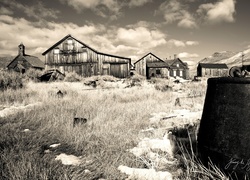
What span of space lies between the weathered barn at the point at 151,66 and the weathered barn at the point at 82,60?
14.0 m

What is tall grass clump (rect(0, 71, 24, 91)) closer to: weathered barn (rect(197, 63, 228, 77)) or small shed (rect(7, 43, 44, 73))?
small shed (rect(7, 43, 44, 73))

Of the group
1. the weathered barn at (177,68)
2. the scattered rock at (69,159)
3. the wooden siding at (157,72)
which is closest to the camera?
the scattered rock at (69,159)

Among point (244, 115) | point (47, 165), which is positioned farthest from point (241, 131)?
point (47, 165)

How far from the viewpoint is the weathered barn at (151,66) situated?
38.3m

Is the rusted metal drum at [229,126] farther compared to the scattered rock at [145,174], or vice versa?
the scattered rock at [145,174]

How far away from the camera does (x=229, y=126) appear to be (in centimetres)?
168

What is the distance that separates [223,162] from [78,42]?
2577 centimetres

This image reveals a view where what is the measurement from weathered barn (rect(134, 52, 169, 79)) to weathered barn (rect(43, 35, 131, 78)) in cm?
1399

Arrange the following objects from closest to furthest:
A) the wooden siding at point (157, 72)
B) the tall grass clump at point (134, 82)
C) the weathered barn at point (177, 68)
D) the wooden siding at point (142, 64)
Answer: the tall grass clump at point (134, 82) < the wooden siding at point (157, 72) < the wooden siding at point (142, 64) < the weathered barn at point (177, 68)

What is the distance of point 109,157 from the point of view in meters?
2.40

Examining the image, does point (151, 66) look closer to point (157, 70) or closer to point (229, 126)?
point (157, 70)

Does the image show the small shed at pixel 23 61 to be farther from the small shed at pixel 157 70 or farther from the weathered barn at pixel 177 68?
the weathered barn at pixel 177 68

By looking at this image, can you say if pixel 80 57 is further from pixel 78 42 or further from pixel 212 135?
pixel 212 135

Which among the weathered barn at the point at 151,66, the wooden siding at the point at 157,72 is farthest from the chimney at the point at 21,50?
the wooden siding at the point at 157,72
